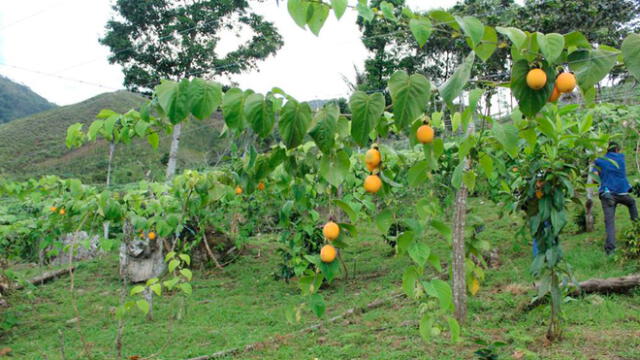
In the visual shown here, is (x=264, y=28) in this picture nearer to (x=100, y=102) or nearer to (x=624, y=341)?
(x=624, y=341)

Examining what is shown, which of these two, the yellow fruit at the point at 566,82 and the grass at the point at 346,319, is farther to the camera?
the grass at the point at 346,319

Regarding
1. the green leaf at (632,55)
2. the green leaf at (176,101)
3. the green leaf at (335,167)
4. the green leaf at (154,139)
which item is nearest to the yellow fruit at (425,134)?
the green leaf at (335,167)

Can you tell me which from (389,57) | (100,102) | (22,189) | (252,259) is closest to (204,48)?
(389,57)

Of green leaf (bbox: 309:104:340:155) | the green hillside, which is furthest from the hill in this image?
green leaf (bbox: 309:104:340:155)

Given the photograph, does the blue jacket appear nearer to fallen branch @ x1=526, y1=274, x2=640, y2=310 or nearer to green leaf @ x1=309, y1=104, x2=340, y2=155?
fallen branch @ x1=526, y1=274, x2=640, y2=310

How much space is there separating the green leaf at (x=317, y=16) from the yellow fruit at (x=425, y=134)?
33cm

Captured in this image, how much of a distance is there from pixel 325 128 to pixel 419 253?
338 millimetres

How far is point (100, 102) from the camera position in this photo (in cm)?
2359

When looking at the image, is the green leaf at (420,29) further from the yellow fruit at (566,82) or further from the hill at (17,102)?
the hill at (17,102)

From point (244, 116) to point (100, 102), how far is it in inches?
1020

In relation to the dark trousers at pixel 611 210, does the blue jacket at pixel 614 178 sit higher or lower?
higher

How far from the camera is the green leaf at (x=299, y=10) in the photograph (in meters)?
0.86

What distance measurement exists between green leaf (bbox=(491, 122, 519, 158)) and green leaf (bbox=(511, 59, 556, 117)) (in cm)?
10

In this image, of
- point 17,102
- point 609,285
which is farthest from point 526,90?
point 17,102
